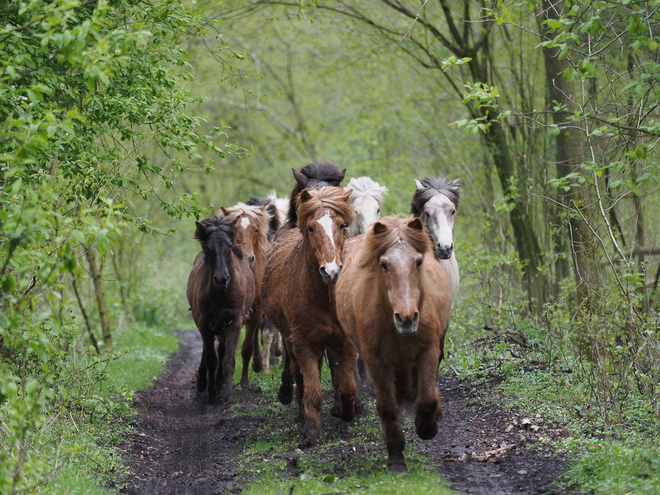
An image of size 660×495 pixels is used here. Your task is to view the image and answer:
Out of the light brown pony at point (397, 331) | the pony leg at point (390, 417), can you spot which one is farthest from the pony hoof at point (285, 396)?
the pony leg at point (390, 417)

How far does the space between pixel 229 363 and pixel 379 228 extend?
5144mm

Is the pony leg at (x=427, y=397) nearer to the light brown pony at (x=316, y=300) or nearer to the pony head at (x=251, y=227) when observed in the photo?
the light brown pony at (x=316, y=300)

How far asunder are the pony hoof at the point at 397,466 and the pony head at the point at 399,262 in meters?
1.28

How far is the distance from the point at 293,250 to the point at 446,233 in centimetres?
188

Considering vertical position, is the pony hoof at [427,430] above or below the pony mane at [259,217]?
below

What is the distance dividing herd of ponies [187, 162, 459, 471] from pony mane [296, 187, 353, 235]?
1 centimetres

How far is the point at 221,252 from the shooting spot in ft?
34.0

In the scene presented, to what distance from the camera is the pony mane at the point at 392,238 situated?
616cm

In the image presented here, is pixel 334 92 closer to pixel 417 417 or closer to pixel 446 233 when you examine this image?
pixel 446 233

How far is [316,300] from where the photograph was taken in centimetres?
783

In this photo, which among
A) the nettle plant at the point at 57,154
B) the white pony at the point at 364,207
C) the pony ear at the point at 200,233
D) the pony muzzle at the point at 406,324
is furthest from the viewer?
the pony ear at the point at 200,233

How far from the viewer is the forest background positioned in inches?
210

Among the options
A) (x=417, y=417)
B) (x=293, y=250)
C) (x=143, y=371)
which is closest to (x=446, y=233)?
(x=293, y=250)

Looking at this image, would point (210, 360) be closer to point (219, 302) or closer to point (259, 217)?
point (219, 302)
